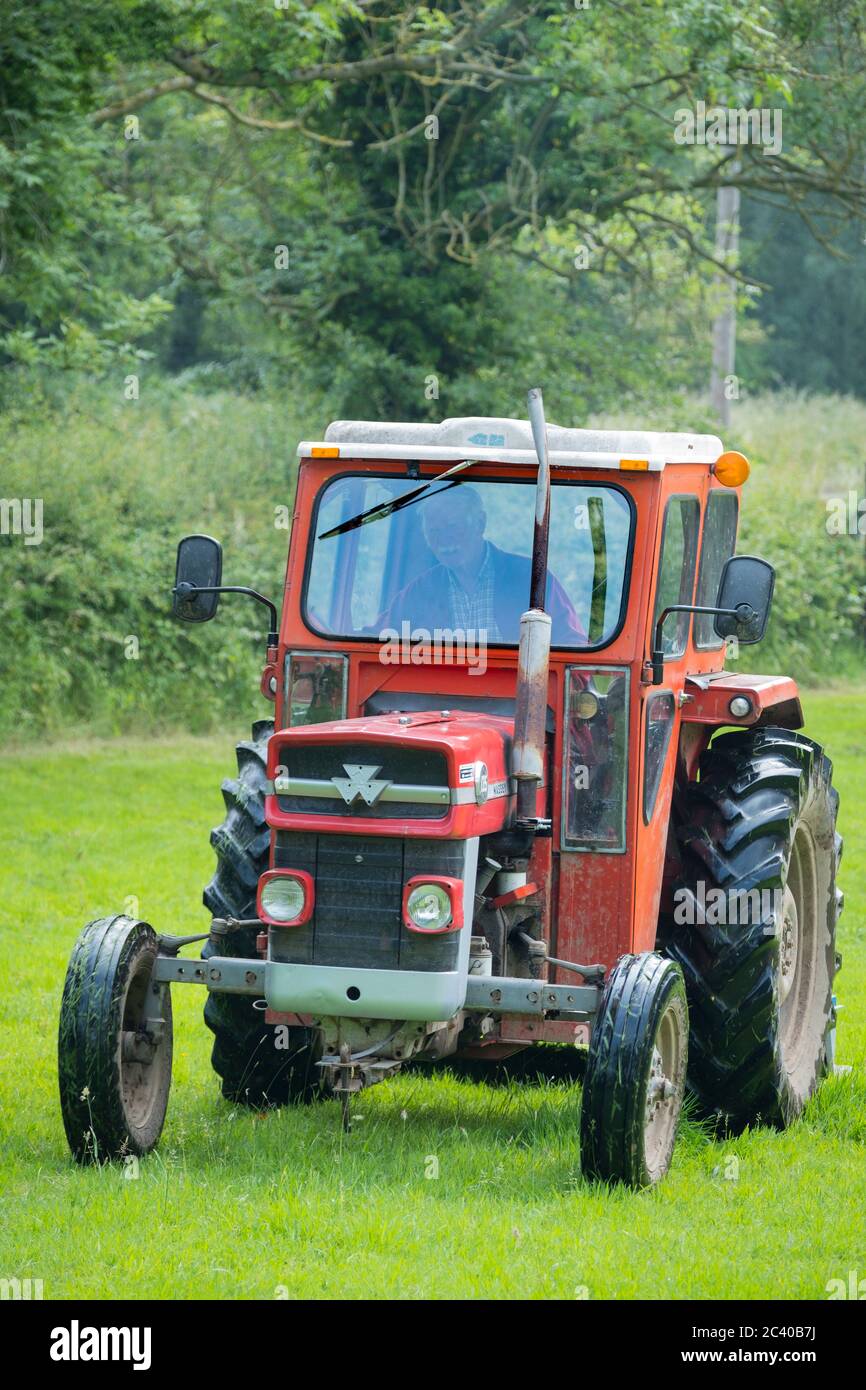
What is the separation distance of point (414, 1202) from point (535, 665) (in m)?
1.58

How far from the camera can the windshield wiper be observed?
6016mm

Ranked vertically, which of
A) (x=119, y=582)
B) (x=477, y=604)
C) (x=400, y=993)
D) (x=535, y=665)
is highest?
(x=477, y=604)

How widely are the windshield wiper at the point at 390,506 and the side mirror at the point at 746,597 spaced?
91 cm

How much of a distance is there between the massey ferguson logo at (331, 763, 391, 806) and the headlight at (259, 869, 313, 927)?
0.89ft

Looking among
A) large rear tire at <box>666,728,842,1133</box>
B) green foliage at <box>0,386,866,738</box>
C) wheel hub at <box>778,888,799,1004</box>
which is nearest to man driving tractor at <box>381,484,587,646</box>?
large rear tire at <box>666,728,842,1133</box>

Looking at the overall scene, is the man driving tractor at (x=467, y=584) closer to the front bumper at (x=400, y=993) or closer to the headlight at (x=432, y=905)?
the headlight at (x=432, y=905)

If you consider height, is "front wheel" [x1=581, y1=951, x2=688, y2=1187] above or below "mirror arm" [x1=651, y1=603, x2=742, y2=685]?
below

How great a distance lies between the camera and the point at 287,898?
536 centimetres

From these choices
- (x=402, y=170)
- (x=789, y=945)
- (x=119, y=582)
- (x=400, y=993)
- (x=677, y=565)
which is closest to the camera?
(x=400, y=993)

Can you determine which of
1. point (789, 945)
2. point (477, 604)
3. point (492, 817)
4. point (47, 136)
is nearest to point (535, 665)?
point (492, 817)

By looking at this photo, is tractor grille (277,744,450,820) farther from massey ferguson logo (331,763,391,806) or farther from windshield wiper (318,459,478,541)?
windshield wiper (318,459,478,541)

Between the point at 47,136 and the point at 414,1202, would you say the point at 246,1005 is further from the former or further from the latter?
the point at 47,136

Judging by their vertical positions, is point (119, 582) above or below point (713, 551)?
below

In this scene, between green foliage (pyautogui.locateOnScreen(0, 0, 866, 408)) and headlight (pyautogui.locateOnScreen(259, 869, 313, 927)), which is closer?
headlight (pyautogui.locateOnScreen(259, 869, 313, 927))
